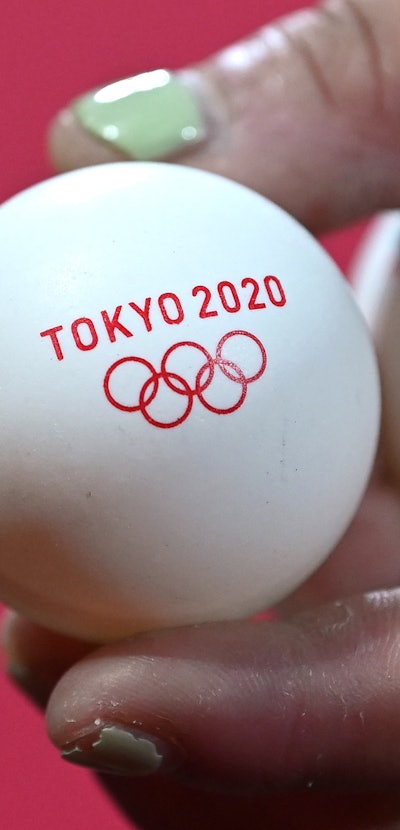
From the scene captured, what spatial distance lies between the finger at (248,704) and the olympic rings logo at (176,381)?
0.42ft

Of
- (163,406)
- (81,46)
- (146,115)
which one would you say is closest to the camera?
(163,406)

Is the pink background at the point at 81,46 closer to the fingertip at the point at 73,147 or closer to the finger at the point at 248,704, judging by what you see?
the fingertip at the point at 73,147

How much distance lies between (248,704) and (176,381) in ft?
0.62

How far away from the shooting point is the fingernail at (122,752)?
507mm

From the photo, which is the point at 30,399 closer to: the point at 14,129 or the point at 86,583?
the point at 86,583

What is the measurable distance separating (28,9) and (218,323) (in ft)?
2.75

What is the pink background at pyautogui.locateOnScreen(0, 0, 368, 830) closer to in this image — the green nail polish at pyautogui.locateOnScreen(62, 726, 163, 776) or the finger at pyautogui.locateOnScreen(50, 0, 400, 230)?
the finger at pyautogui.locateOnScreen(50, 0, 400, 230)

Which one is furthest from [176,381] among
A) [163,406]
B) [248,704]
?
[248,704]

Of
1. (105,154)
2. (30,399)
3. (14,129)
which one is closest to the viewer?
(30,399)

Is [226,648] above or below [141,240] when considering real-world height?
below

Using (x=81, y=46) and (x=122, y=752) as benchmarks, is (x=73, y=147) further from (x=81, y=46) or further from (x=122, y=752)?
(x=81, y=46)

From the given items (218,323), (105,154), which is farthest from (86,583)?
(105,154)

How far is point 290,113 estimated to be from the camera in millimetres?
651

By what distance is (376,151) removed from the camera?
2.17 feet
